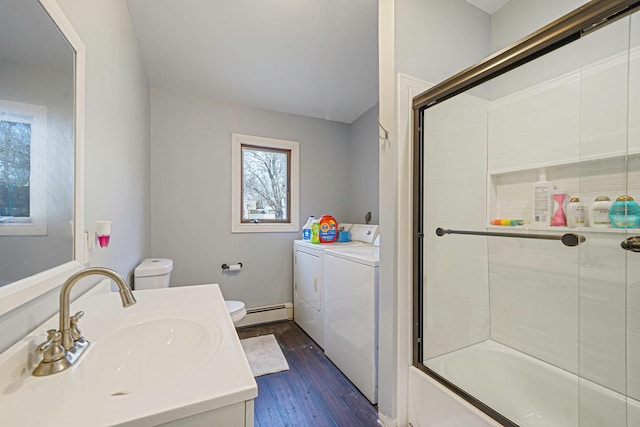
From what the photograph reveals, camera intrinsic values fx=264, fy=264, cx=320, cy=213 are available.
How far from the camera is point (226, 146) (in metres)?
2.75

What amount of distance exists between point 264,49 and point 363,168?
1599 mm

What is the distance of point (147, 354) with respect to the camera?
2.81 feet

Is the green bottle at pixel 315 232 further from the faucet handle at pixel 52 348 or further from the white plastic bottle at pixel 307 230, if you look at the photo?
the faucet handle at pixel 52 348

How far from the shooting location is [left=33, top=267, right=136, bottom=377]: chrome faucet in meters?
0.60

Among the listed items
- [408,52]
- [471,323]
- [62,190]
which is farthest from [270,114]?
[471,323]

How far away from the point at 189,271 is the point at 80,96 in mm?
1947

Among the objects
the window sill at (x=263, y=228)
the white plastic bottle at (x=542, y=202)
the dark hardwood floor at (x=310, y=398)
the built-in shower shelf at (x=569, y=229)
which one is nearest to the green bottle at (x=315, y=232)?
the window sill at (x=263, y=228)

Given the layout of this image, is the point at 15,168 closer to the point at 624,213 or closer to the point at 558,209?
the point at 624,213

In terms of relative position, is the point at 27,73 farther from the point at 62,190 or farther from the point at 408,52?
the point at 408,52

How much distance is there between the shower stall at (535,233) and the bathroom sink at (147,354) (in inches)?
43.3

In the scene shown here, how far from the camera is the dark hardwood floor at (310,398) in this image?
1.53 metres

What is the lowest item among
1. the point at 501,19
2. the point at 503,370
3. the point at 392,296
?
the point at 503,370

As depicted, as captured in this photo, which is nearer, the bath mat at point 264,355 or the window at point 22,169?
the window at point 22,169

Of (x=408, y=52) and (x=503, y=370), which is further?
(x=503, y=370)
